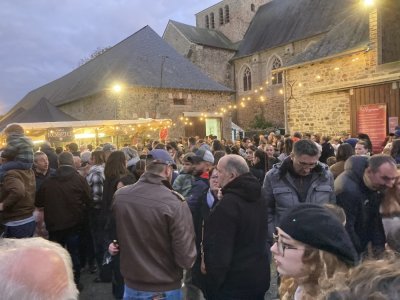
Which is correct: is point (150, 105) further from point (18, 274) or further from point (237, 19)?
point (237, 19)

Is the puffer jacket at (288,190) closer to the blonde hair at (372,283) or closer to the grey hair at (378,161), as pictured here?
the grey hair at (378,161)

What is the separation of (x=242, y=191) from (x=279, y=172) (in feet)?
2.93

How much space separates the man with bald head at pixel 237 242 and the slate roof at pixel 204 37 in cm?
3072

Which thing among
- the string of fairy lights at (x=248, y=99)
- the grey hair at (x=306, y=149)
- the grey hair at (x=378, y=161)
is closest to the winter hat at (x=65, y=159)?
the grey hair at (x=306, y=149)

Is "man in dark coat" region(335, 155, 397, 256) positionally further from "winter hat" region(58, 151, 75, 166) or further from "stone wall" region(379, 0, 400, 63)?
"stone wall" region(379, 0, 400, 63)

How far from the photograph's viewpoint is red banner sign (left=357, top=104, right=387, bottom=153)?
11.7m

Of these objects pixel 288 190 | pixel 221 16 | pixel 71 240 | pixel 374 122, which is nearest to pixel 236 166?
pixel 288 190

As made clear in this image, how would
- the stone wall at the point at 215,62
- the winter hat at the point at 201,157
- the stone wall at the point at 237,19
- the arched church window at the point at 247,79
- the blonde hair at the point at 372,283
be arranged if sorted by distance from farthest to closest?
the stone wall at the point at 237,19
the stone wall at the point at 215,62
the arched church window at the point at 247,79
the winter hat at the point at 201,157
the blonde hair at the point at 372,283

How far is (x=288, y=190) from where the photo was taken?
3.37m

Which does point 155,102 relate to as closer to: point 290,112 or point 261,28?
point 290,112

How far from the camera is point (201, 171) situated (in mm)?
3965

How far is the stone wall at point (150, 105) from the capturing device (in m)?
19.2

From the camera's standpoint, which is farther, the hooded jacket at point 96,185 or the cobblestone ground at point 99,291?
the hooded jacket at point 96,185

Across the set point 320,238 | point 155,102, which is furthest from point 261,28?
point 320,238
